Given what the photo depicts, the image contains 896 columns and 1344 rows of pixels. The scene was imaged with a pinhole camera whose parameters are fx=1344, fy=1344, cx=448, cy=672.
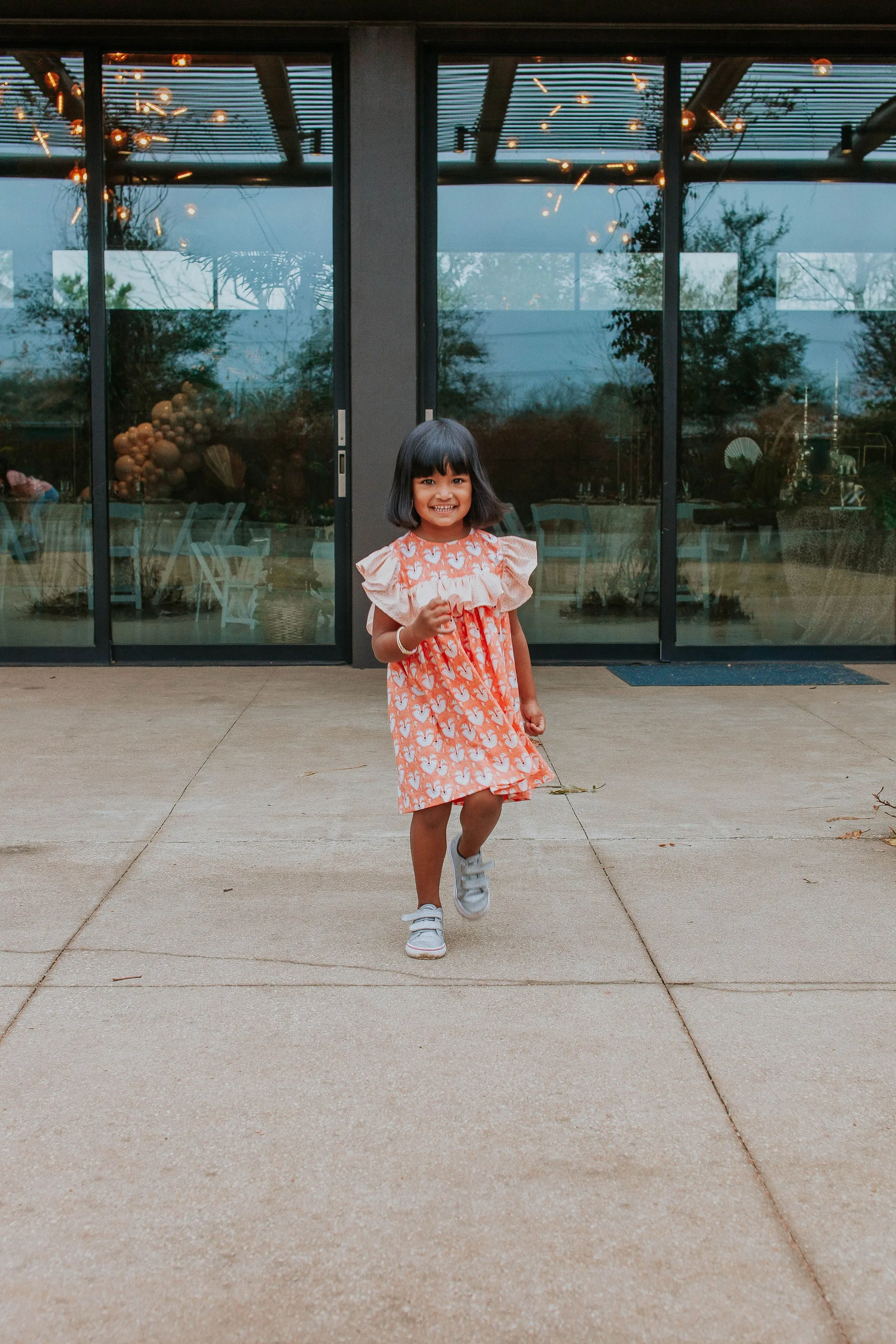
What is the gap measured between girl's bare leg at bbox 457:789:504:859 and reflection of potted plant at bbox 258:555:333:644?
16.6 feet

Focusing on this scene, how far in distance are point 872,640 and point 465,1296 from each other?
7.34 metres

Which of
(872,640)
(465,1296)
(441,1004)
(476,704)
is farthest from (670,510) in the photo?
(465,1296)

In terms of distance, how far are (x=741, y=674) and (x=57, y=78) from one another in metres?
5.50

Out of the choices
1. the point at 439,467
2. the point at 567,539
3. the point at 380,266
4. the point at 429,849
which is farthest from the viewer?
the point at 567,539

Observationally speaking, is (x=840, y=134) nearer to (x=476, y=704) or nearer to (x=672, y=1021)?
(x=476, y=704)

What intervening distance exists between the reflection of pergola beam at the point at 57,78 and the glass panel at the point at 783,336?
12.2ft

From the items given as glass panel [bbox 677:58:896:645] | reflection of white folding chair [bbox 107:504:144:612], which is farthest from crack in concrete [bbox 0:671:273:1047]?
glass panel [bbox 677:58:896:645]

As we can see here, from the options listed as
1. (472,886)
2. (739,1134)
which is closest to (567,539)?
(472,886)

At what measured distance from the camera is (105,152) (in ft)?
26.9

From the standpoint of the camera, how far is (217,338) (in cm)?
829

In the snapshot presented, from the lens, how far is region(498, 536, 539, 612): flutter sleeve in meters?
3.43

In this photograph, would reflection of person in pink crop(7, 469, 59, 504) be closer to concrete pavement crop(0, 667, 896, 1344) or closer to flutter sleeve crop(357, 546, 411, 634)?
concrete pavement crop(0, 667, 896, 1344)

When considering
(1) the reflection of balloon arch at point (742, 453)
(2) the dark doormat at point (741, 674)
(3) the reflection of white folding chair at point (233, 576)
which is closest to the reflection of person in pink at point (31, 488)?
(3) the reflection of white folding chair at point (233, 576)

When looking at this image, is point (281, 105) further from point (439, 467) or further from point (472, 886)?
point (472, 886)
